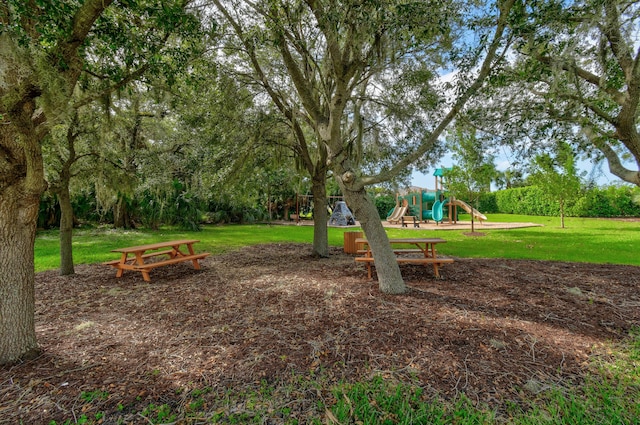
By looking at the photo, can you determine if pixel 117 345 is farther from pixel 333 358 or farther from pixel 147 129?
pixel 147 129

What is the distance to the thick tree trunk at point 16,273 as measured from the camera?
2.70 meters

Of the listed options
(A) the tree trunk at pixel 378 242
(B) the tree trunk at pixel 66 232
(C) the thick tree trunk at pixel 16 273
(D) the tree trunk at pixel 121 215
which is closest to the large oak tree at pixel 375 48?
(A) the tree trunk at pixel 378 242

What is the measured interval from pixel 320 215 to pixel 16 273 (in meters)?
5.90

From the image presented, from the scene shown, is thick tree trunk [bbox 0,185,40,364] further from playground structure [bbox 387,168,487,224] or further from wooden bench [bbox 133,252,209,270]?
playground structure [bbox 387,168,487,224]

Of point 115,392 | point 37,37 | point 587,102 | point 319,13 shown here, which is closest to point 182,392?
point 115,392

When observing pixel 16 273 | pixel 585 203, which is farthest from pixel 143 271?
pixel 585 203

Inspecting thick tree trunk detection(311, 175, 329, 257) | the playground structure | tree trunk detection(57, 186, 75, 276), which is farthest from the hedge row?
tree trunk detection(57, 186, 75, 276)

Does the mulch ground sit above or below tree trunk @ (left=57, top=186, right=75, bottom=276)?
below

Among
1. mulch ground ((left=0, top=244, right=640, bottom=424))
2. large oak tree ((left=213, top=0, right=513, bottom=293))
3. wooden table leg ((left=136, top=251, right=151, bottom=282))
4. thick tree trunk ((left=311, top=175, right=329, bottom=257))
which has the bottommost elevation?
mulch ground ((left=0, top=244, right=640, bottom=424))

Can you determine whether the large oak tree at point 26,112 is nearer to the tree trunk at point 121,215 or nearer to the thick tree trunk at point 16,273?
the thick tree trunk at point 16,273

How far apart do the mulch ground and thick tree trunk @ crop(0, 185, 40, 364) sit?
25 centimetres

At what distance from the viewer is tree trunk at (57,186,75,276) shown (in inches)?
241

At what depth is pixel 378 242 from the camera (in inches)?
183

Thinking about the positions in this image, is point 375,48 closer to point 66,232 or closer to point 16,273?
point 16,273
